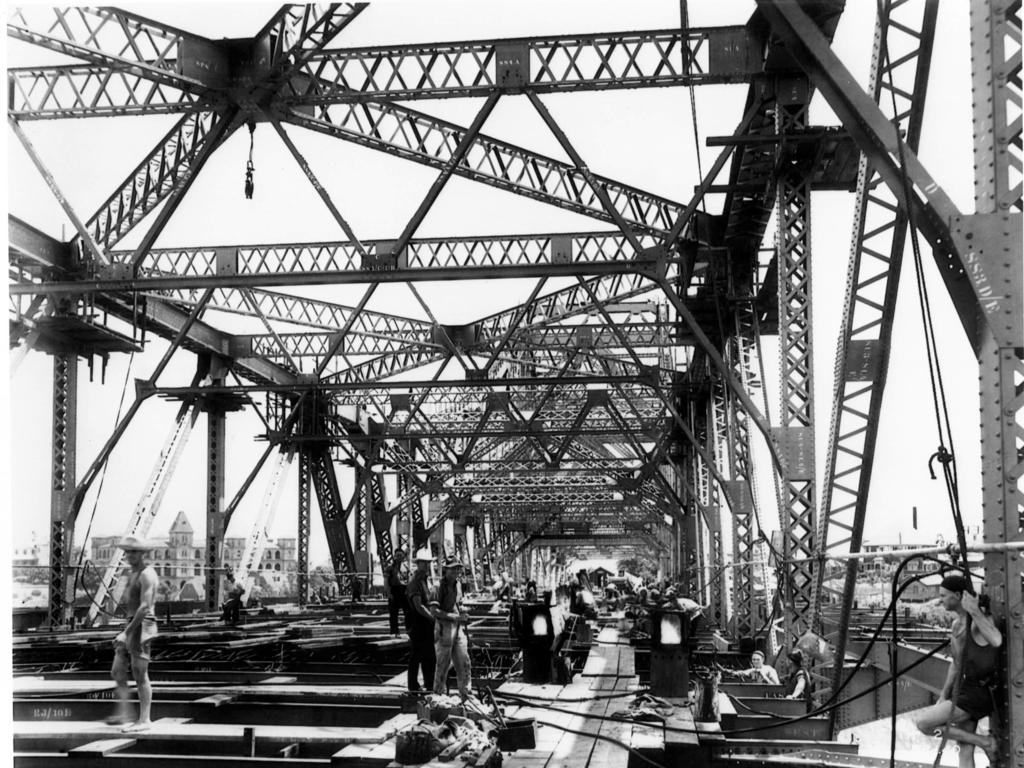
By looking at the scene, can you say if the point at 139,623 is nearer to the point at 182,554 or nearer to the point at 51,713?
the point at 51,713

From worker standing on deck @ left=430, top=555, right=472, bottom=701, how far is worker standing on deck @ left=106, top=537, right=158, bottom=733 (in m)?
3.13

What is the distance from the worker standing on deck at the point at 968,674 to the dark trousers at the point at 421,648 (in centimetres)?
685

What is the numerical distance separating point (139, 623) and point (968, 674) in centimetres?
742

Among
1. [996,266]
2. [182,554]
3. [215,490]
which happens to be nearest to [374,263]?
[996,266]

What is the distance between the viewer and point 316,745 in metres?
11.5

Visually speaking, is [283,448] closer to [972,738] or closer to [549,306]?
[549,306]

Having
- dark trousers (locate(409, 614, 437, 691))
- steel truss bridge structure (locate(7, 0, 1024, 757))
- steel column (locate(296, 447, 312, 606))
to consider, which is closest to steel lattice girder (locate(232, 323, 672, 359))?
steel truss bridge structure (locate(7, 0, 1024, 757))

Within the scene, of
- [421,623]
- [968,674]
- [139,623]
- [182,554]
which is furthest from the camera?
[182,554]

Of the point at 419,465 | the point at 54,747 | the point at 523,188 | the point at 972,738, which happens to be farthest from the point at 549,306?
the point at 419,465

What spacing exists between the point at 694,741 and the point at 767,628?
761cm

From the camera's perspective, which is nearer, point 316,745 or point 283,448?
point 316,745

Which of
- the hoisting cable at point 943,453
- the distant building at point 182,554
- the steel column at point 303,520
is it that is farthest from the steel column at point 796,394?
the steel column at point 303,520

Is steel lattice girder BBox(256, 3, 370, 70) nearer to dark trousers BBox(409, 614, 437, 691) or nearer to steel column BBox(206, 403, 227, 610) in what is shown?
dark trousers BBox(409, 614, 437, 691)

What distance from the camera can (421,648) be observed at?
1343 centimetres
